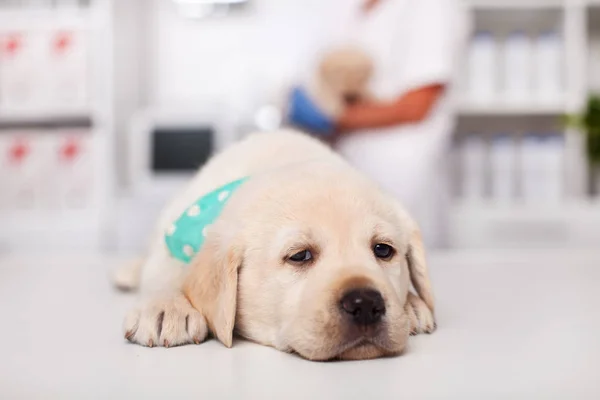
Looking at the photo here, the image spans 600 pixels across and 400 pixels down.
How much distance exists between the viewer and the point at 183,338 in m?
0.84

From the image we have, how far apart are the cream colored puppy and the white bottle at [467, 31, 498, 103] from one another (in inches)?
91.7

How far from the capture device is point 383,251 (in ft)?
2.88

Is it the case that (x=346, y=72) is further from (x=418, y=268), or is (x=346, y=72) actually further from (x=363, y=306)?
(x=363, y=306)

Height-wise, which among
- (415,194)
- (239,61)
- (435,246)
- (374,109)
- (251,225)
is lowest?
(435,246)

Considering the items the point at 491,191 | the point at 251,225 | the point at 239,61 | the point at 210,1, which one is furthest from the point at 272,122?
the point at 251,225

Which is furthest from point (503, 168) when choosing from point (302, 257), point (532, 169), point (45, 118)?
point (302, 257)

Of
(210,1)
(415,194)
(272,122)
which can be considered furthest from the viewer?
(210,1)

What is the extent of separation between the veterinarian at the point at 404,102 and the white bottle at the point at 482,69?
2.65ft

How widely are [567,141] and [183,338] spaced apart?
2.69 meters

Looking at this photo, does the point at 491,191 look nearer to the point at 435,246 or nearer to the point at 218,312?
the point at 435,246

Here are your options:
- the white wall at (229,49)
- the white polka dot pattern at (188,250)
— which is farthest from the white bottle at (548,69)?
the white polka dot pattern at (188,250)

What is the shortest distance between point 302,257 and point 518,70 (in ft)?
8.47

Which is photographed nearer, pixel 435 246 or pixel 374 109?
pixel 374 109

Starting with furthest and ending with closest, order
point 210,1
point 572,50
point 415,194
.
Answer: point 210,1
point 572,50
point 415,194
